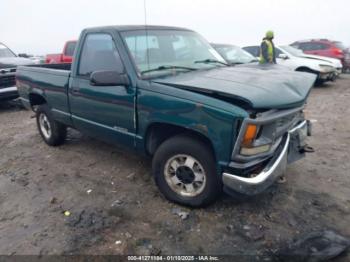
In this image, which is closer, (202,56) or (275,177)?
(275,177)

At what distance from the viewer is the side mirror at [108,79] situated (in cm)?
333

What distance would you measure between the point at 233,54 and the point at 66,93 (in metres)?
6.33

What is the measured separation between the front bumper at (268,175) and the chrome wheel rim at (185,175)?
377mm

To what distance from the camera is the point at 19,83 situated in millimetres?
5664

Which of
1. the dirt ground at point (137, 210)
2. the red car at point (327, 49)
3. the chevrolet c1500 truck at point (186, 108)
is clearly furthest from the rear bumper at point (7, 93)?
the red car at point (327, 49)

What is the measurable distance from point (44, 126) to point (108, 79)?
107 inches

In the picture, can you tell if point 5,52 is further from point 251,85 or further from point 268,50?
point 251,85

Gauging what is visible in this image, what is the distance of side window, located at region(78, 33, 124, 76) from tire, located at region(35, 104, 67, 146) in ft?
4.27

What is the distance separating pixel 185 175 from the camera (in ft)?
10.9

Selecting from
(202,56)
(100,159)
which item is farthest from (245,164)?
(100,159)

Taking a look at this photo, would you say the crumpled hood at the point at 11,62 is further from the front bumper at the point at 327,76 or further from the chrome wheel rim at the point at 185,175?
the front bumper at the point at 327,76

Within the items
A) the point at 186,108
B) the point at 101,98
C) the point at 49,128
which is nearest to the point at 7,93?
the point at 49,128

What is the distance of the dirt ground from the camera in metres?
2.91

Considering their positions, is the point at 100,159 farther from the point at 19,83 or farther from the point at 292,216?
the point at 292,216
